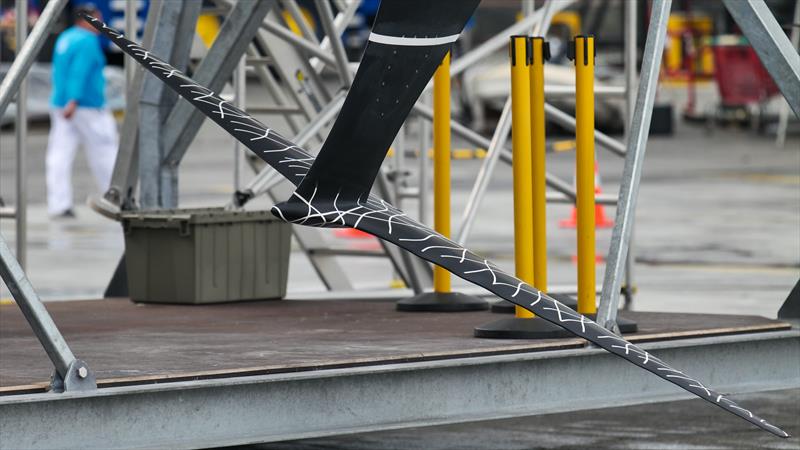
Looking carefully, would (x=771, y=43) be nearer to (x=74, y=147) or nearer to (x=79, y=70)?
(x=79, y=70)

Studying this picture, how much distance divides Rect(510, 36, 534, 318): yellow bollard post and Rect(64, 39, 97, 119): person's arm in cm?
1105

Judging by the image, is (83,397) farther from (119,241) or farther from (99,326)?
(119,241)

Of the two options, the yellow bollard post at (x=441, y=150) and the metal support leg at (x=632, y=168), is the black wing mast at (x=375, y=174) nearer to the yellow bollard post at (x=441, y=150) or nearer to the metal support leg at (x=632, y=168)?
the metal support leg at (x=632, y=168)

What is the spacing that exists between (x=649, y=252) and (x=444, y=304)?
23.4 ft

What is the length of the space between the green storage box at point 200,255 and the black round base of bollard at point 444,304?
92cm

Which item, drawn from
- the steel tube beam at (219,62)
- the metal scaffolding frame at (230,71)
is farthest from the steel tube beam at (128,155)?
the steel tube beam at (219,62)

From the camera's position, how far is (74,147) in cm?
1802

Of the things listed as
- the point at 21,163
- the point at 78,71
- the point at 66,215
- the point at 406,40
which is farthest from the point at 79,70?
the point at 406,40

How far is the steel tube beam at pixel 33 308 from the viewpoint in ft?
16.5

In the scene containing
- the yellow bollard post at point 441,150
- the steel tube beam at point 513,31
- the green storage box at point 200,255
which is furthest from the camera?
the steel tube beam at point 513,31

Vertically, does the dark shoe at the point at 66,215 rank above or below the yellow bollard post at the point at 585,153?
below

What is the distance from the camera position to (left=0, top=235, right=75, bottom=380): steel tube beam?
5.02 metres

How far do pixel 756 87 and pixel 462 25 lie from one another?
27468 mm

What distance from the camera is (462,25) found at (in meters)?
5.17
